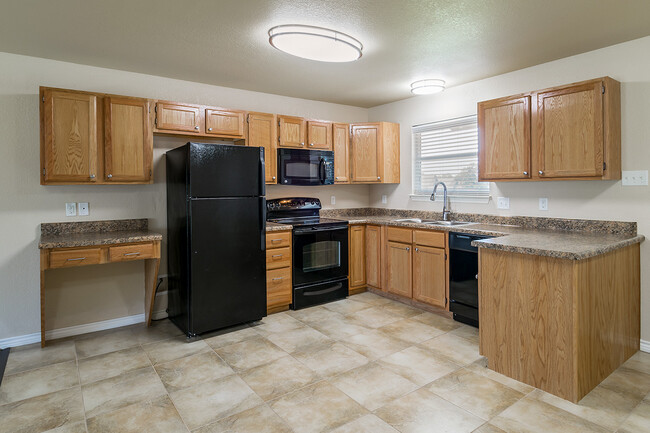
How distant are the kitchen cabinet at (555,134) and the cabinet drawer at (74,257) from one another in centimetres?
338

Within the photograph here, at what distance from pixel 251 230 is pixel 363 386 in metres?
1.69

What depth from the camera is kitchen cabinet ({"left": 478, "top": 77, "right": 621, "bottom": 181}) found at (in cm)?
276

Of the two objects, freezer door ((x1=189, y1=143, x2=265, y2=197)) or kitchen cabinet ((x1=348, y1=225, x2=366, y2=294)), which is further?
kitchen cabinet ((x1=348, y1=225, x2=366, y2=294))

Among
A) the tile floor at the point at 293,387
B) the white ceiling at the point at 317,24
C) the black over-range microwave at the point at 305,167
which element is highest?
the white ceiling at the point at 317,24

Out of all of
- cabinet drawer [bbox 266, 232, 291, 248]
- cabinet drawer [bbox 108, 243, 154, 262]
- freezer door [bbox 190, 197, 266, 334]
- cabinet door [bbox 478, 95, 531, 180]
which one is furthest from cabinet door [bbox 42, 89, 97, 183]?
cabinet door [bbox 478, 95, 531, 180]

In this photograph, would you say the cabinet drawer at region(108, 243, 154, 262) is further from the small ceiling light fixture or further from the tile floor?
the small ceiling light fixture

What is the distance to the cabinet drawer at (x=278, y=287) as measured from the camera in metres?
3.75

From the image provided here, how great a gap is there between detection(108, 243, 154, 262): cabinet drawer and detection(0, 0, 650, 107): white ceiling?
1.57 metres

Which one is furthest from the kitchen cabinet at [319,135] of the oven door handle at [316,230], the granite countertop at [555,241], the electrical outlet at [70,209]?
the electrical outlet at [70,209]

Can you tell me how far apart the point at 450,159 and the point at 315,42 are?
2307 mm

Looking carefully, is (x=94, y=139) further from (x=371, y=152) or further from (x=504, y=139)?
(x=504, y=139)

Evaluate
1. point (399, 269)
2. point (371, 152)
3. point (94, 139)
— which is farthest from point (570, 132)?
point (94, 139)

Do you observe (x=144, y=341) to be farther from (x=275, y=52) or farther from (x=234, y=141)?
(x=275, y=52)

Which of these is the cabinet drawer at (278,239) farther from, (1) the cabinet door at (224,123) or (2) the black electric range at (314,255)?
(1) the cabinet door at (224,123)
